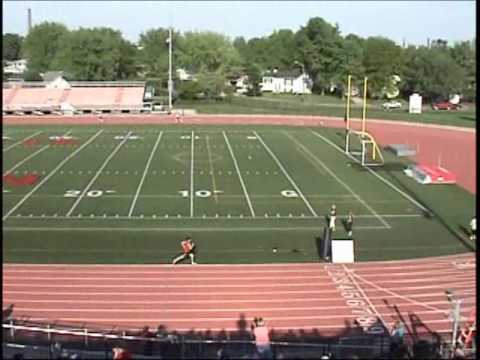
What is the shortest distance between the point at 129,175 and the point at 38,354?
20165 millimetres

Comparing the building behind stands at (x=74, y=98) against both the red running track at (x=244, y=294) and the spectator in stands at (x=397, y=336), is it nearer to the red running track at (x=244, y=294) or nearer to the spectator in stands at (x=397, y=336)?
the red running track at (x=244, y=294)

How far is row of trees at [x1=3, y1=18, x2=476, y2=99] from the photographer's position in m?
85.8

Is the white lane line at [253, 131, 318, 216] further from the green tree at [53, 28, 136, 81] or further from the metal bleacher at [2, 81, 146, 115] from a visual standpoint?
the green tree at [53, 28, 136, 81]

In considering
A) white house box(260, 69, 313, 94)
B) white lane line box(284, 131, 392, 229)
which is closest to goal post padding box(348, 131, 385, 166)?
white lane line box(284, 131, 392, 229)

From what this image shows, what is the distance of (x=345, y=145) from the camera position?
42250mm

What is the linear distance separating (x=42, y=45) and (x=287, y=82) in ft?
107

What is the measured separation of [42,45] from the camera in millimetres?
101062

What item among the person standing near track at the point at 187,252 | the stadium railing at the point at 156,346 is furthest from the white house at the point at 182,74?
the stadium railing at the point at 156,346

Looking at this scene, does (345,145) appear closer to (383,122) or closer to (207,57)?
(383,122)

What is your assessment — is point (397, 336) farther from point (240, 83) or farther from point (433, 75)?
point (240, 83)

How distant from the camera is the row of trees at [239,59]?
281 feet

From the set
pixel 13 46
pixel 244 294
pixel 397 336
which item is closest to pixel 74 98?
pixel 244 294

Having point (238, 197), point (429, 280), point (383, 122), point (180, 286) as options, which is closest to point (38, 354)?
point (180, 286)

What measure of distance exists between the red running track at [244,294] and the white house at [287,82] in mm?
82507
